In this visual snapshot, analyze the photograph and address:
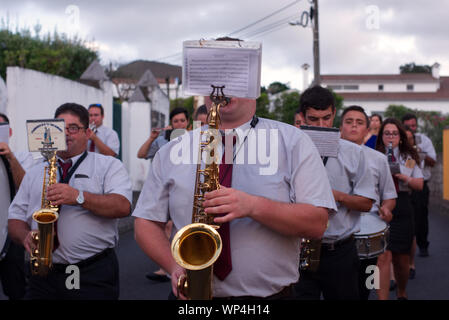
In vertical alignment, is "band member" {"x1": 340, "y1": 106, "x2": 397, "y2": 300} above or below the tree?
below

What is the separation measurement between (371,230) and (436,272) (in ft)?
11.3

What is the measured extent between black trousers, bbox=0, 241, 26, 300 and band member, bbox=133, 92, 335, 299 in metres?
2.53

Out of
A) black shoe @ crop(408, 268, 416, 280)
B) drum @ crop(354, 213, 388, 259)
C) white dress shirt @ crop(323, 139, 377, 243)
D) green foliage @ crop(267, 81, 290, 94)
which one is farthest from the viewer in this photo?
green foliage @ crop(267, 81, 290, 94)

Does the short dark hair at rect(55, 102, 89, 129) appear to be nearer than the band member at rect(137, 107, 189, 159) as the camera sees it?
Yes

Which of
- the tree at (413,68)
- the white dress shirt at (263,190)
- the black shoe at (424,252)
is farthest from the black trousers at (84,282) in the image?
the tree at (413,68)

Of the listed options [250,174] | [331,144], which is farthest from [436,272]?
[250,174]

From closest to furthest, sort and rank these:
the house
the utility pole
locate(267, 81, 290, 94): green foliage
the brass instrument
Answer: the brass instrument → the utility pole → locate(267, 81, 290, 94): green foliage → the house

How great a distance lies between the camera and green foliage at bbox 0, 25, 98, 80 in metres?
14.8

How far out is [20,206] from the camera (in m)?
4.10

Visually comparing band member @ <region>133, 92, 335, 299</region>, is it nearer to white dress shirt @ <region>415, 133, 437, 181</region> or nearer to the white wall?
the white wall

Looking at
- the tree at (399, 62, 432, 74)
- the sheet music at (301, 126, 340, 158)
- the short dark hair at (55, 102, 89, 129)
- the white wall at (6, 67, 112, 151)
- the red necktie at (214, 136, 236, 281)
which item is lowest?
the red necktie at (214, 136, 236, 281)

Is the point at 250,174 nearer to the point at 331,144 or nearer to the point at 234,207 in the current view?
the point at 234,207

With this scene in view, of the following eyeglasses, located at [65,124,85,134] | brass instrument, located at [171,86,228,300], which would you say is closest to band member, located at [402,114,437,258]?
eyeglasses, located at [65,124,85,134]

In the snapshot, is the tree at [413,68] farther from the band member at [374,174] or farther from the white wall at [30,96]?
the band member at [374,174]
